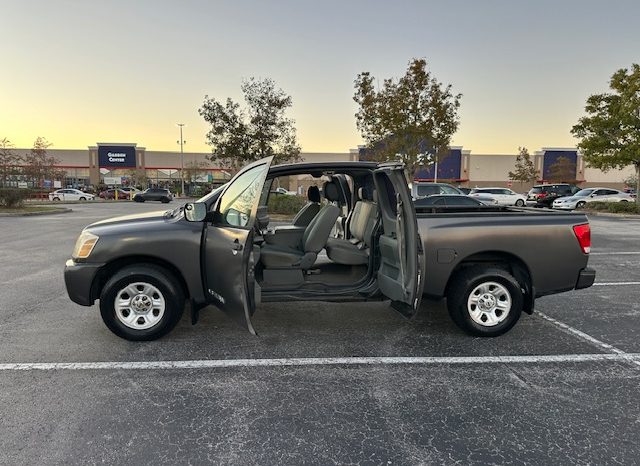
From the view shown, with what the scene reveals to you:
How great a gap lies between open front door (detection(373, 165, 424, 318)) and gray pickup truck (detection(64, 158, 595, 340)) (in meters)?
0.01

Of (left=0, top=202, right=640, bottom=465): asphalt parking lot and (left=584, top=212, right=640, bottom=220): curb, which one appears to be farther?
(left=584, top=212, right=640, bottom=220): curb

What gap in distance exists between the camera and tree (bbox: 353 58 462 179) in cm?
2203

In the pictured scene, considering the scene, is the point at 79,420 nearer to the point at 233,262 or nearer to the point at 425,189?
the point at 233,262

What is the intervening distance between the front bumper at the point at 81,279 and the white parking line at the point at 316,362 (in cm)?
71

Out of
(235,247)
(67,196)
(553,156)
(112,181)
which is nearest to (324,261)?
(235,247)

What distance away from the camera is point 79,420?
116 inches

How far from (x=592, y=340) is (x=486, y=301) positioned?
1173mm

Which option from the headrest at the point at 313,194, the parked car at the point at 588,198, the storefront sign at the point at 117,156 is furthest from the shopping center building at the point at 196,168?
the headrest at the point at 313,194

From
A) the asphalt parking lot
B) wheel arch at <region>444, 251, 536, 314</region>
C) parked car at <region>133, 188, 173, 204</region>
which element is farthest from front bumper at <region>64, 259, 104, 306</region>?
parked car at <region>133, 188, 173, 204</region>

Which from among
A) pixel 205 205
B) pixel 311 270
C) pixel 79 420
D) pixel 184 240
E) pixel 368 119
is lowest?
pixel 79 420

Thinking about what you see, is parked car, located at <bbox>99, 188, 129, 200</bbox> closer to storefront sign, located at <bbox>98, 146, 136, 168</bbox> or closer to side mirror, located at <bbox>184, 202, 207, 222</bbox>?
storefront sign, located at <bbox>98, 146, 136, 168</bbox>

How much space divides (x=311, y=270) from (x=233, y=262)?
132cm

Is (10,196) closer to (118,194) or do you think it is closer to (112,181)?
(118,194)

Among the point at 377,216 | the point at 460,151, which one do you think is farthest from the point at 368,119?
the point at 460,151
